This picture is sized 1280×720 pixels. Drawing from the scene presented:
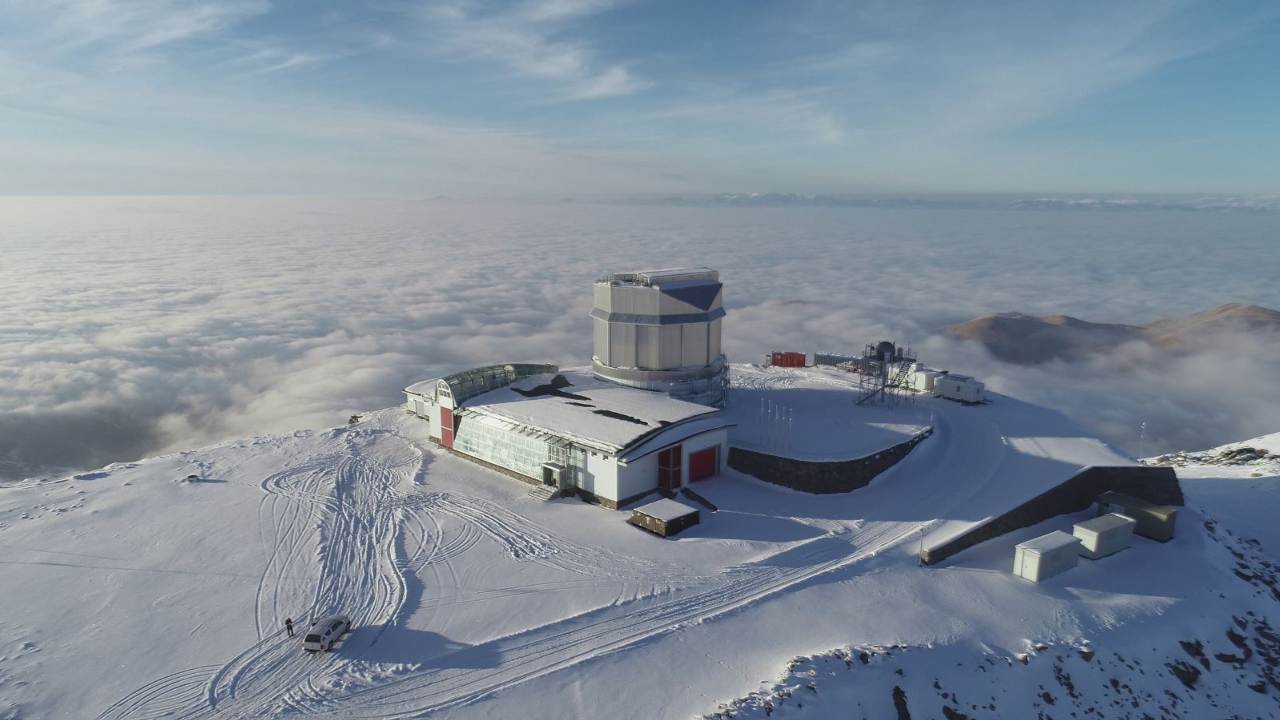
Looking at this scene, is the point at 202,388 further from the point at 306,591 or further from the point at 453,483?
the point at 306,591

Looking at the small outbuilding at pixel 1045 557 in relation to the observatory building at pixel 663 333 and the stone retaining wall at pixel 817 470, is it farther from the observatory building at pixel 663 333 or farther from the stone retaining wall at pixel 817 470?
the observatory building at pixel 663 333

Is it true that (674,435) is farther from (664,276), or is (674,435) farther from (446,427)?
(446,427)

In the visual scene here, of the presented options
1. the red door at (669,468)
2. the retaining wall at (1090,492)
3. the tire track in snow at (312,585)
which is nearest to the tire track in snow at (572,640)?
the tire track in snow at (312,585)

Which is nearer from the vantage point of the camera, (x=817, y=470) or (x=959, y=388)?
(x=817, y=470)

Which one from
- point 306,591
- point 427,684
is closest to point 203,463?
point 306,591

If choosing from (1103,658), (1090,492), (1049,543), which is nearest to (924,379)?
(1090,492)

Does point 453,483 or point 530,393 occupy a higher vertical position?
point 530,393
